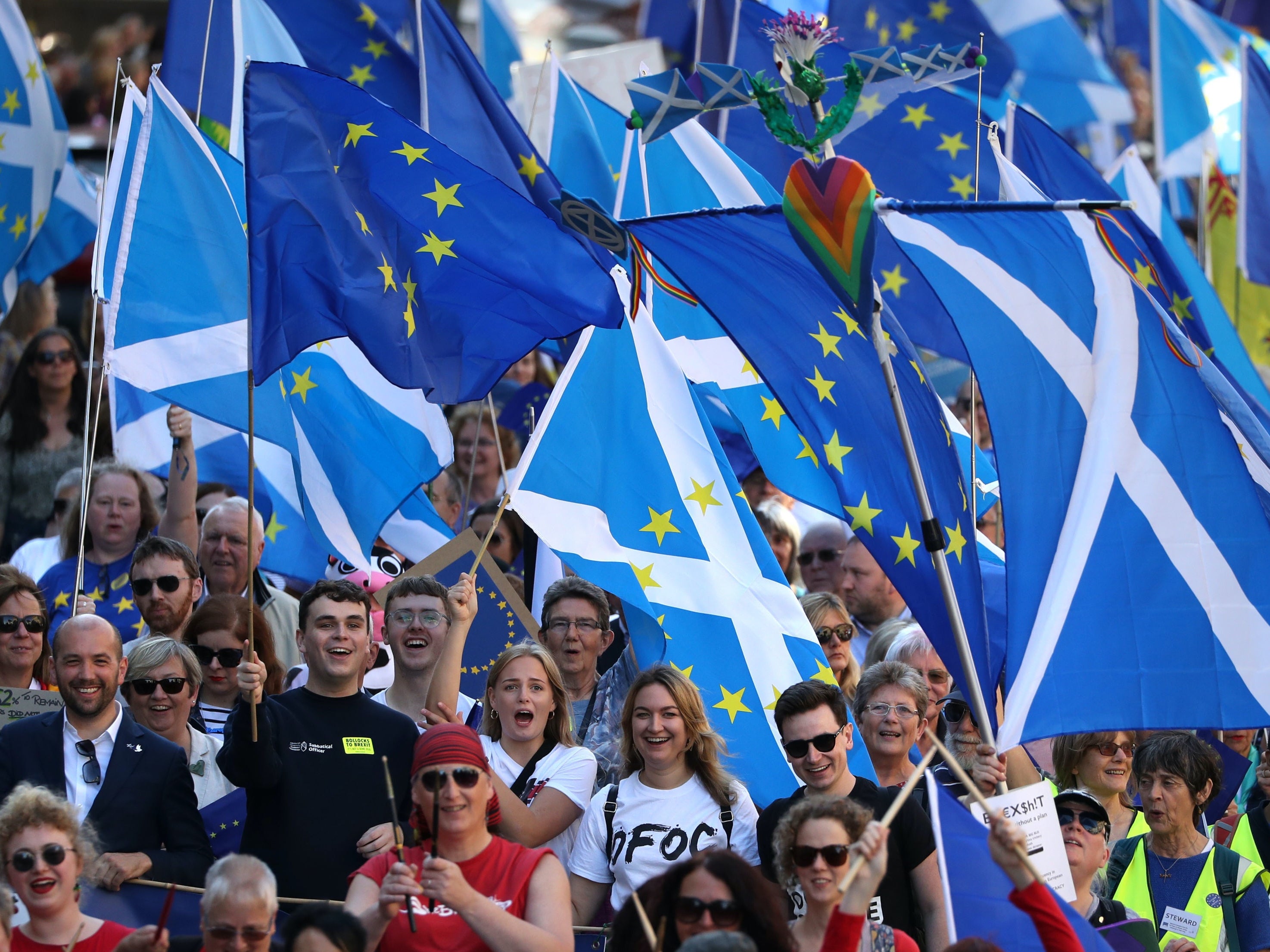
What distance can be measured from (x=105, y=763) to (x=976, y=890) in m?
3.13

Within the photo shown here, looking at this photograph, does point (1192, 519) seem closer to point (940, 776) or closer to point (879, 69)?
point (940, 776)

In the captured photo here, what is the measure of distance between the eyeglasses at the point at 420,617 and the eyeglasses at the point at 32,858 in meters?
1.96

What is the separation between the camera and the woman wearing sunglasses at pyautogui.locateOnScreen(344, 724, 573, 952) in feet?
17.6

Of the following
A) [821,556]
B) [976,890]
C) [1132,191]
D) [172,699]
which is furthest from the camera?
[1132,191]

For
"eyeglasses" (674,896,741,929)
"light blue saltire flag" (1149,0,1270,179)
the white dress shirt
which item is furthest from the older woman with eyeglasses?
"light blue saltire flag" (1149,0,1270,179)

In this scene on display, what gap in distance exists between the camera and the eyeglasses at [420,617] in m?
7.10

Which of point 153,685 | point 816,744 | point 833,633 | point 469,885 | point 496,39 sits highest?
point 496,39

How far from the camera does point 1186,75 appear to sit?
49.2ft

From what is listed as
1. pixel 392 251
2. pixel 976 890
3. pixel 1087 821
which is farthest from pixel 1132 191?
pixel 976 890

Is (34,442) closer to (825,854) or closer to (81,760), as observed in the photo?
(81,760)

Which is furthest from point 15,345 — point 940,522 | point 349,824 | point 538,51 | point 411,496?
point 538,51

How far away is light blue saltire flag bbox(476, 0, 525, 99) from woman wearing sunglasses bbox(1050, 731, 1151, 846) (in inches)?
373

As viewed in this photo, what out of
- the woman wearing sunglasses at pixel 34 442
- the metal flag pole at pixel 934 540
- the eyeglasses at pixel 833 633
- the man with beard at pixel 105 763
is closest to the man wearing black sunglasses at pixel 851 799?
the metal flag pole at pixel 934 540

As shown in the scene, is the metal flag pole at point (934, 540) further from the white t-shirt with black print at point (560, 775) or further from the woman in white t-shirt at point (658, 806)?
the white t-shirt with black print at point (560, 775)
